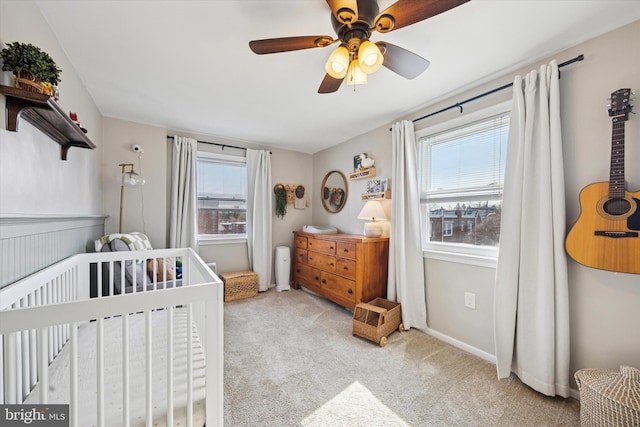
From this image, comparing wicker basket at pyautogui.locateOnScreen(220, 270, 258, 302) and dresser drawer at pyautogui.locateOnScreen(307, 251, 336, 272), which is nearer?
dresser drawer at pyautogui.locateOnScreen(307, 251, 336, 272)

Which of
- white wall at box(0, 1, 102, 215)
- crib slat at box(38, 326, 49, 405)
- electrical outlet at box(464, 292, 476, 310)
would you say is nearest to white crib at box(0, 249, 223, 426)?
crib slat at box(38, 326, 49, 405)

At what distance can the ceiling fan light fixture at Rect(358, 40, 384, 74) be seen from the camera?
1.18m

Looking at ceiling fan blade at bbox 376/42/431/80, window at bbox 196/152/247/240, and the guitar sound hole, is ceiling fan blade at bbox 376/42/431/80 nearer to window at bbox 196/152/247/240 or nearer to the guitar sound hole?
the guitar sound hole

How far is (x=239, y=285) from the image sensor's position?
3.33 meters

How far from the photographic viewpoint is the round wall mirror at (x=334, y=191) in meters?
3.60

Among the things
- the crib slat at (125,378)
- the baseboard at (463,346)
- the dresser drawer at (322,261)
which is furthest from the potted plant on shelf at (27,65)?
the baseboard at (463,346)

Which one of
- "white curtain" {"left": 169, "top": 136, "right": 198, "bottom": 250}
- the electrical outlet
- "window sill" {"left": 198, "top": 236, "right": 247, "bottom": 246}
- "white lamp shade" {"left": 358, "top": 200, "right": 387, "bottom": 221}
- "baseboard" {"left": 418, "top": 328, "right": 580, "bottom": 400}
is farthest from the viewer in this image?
"window sill" {"left": 198, "top": 236, "right": 247, "bottom": 246}

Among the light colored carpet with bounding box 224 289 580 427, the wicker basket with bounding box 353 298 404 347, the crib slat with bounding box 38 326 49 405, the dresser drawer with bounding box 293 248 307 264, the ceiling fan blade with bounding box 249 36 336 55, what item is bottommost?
the light colored carpet with bounding box 224 289 580 427

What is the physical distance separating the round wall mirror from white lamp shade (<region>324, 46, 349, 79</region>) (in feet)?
7.29

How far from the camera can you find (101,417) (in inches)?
30.0

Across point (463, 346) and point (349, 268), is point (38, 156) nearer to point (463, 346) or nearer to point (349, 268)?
point (349, 268)

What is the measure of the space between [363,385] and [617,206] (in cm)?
187

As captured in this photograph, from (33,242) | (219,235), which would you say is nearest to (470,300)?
(33,242)

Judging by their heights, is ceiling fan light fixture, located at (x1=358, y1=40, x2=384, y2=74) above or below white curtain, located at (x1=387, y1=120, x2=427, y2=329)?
above
